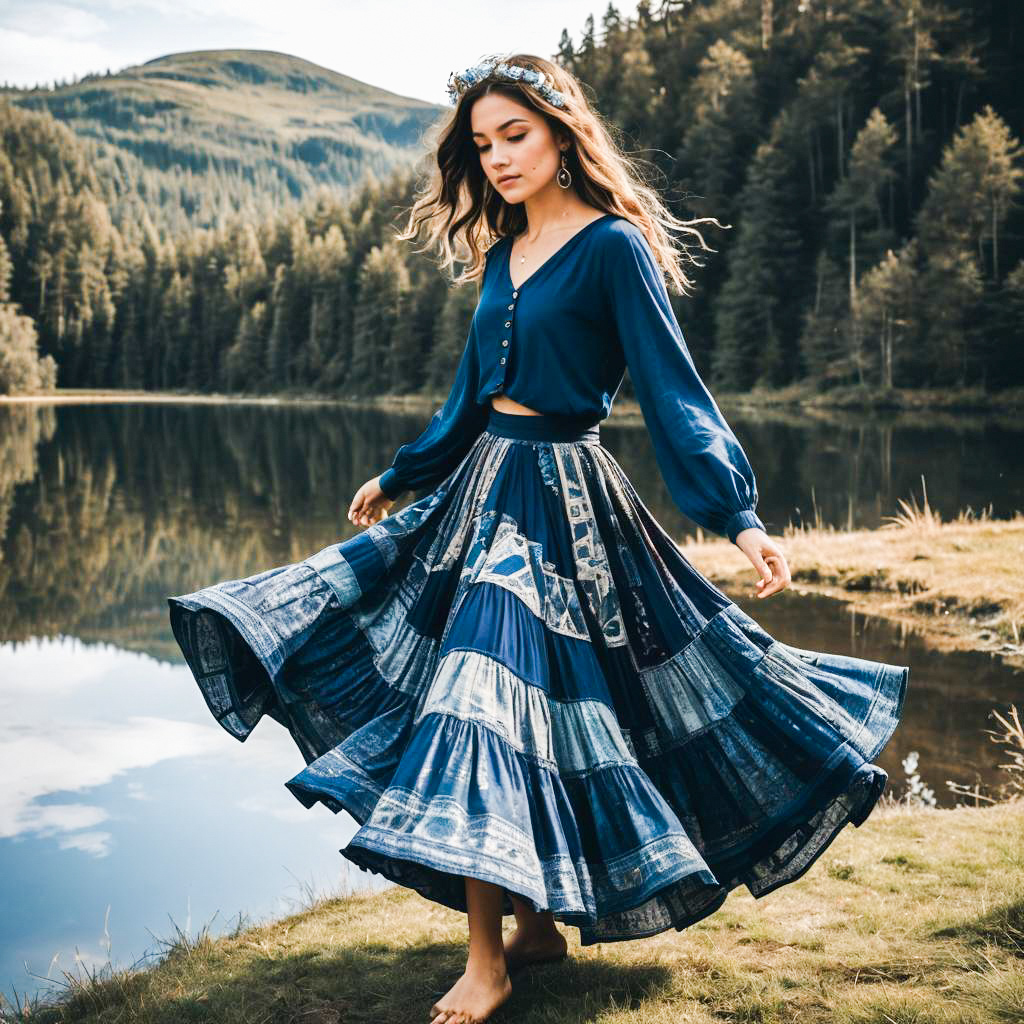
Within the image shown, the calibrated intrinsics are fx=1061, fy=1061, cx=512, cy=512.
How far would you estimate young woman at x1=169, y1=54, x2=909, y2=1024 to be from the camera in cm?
231

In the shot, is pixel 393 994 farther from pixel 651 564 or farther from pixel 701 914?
pixel 651 564

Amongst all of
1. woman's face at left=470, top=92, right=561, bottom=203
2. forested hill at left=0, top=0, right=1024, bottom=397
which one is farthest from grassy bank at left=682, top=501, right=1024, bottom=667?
woman's face at left=470, top=92, right=561, bottom=203

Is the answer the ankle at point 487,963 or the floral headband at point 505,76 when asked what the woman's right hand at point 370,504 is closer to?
the floral headband at point 505,76

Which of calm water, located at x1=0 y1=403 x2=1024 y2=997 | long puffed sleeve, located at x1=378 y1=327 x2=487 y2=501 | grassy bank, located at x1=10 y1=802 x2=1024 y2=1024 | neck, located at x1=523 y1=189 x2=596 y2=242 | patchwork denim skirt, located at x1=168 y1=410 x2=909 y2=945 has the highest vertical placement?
neck, located at x1=523 y1=189 x2=596 y2=242

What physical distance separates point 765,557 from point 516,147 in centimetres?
133

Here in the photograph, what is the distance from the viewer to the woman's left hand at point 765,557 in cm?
242

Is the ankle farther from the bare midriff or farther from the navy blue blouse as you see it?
the bare midriff

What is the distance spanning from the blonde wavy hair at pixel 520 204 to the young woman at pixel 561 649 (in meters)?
0.01

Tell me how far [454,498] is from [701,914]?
1232 millimetres

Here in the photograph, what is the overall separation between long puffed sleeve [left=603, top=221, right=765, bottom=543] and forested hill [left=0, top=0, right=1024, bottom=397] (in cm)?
991

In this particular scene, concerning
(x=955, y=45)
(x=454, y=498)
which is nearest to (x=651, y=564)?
(x=454, y=498)

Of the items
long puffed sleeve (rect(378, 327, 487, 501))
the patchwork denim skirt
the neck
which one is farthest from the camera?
long puffed sleeve (rect(378, 327, 487, 501))

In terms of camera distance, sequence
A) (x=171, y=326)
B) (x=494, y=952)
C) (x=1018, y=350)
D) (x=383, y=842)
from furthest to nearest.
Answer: (x=171, y=326), (x=1018, y=350), (x=494, y=952), (x=383, y=842)

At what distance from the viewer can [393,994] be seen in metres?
2.82
